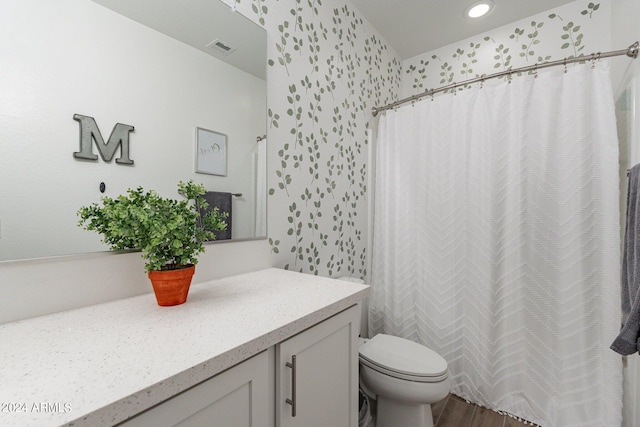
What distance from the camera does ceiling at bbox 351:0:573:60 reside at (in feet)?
5.96

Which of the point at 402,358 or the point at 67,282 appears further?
the point at 402,358

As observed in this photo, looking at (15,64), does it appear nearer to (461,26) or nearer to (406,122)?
(406,122)

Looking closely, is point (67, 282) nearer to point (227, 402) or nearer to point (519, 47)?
point (227, 402)

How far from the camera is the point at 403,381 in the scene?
1.28 meters

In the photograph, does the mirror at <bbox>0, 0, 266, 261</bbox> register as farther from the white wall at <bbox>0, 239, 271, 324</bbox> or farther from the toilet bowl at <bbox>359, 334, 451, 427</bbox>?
the toilet bowl at <bbox>359, 334, 451, 427</bbox>

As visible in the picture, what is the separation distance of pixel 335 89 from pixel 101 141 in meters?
1.31

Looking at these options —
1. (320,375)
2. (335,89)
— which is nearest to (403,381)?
(320,375)

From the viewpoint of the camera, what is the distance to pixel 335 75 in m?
1.74

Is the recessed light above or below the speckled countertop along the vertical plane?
above

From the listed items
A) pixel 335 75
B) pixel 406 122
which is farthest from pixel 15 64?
pixel 406 122

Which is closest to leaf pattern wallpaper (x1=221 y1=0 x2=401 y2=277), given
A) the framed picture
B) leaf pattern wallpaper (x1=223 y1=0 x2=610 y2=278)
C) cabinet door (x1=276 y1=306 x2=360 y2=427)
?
leaf pattern wallpaper (x1=223 y1=0 x2=610 y2=278)

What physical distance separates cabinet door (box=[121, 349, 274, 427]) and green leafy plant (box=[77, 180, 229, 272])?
0.38 m

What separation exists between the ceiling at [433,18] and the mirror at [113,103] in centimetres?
114

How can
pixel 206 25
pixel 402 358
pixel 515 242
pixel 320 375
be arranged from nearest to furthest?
1. pixel 320 375
2. pixel 206 25
3. pixel 402 358
4. pixel 515 242
